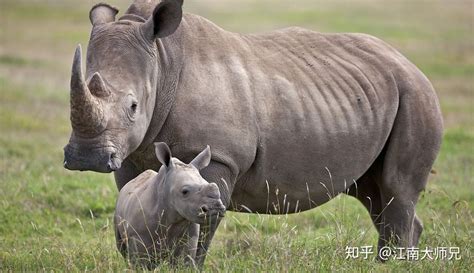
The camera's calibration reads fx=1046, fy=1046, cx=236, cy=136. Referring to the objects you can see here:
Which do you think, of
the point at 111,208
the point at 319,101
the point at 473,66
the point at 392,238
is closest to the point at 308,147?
the point at 319,101

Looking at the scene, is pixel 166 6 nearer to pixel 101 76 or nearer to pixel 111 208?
pixel 101 76

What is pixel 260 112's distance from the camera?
300 inches

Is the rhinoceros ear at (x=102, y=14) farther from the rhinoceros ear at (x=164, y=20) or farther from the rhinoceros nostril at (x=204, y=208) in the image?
the rhinoceros nostril at (x=204, y=208)

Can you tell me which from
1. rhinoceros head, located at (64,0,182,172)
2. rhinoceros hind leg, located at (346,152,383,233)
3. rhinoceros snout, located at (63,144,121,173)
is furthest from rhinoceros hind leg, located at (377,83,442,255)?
rhinoceros snout, located at (63,144,121,173)

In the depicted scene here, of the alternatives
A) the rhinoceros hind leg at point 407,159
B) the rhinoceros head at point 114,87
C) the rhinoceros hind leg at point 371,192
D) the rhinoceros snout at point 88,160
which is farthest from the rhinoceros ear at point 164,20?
the rhinoceros hind leg at point 371,192

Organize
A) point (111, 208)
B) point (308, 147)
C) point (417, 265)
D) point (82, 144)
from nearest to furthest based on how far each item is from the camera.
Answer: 1. point (82, 144)
2. point (417, 265)
3. point (308, 147)
4. point (111, 208)

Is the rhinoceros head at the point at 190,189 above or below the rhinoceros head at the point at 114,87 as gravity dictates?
below

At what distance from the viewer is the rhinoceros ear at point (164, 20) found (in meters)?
7.20

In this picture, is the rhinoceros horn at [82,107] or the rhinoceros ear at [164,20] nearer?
the rhinoceros horn at [82,107]

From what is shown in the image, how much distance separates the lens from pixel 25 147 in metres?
13.8

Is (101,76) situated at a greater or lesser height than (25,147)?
greater

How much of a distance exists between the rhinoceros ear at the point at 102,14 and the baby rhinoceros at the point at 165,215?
1.18 m

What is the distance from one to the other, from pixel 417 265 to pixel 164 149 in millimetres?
1872

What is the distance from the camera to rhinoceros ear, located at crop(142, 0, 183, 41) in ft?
23.6
